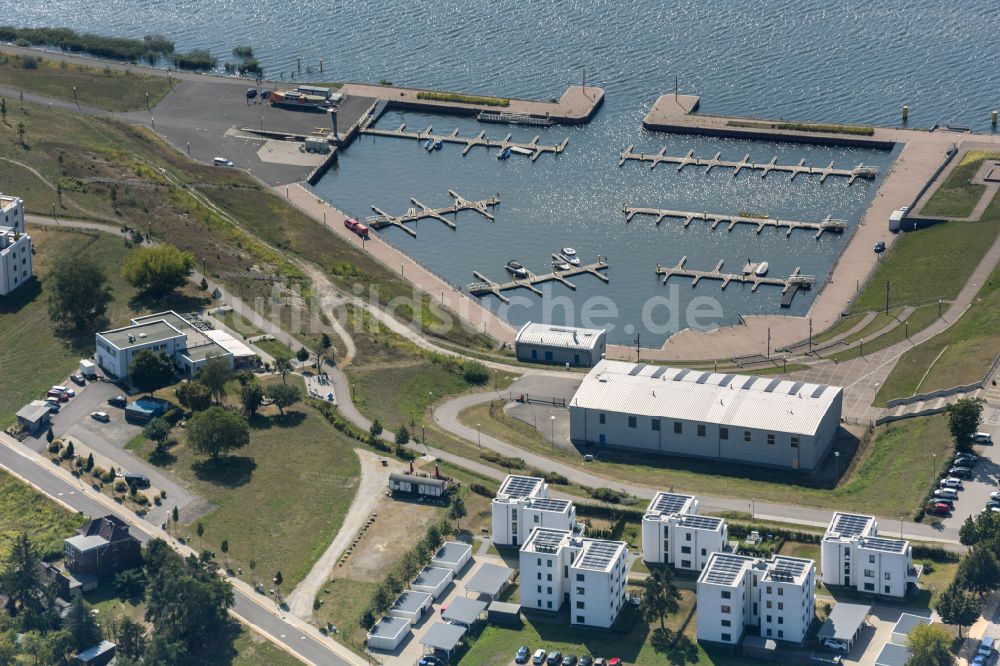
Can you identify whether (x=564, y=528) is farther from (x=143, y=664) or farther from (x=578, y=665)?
(x=143, y=664)

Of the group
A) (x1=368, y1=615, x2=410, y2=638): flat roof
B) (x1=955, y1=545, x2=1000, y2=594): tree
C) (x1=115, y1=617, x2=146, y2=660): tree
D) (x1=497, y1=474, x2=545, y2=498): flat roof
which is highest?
(x1=955, y1=545, x2=1000, y2=594): tree

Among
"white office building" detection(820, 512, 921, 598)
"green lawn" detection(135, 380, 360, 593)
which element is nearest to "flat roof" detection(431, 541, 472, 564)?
"green lawn" detection(135, 380, 360, 593)

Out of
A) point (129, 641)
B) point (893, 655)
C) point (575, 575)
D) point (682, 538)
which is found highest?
point (682, 538)

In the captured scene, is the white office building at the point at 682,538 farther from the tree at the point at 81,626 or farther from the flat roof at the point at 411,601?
the tree at the point at 81,626

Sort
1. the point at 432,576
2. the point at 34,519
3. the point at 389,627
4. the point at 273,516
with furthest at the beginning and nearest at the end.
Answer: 1. the point at 273,516
2. the point at 34,519
3. the point at 432,576
4. the point at 389,627

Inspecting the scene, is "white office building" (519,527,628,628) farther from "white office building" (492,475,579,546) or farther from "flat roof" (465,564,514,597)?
"white office building" (492,475,579,546)

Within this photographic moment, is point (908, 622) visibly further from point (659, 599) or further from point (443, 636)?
point (443, 636)

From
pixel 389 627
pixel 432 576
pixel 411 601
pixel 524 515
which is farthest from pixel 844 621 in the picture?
pixel 389 627
